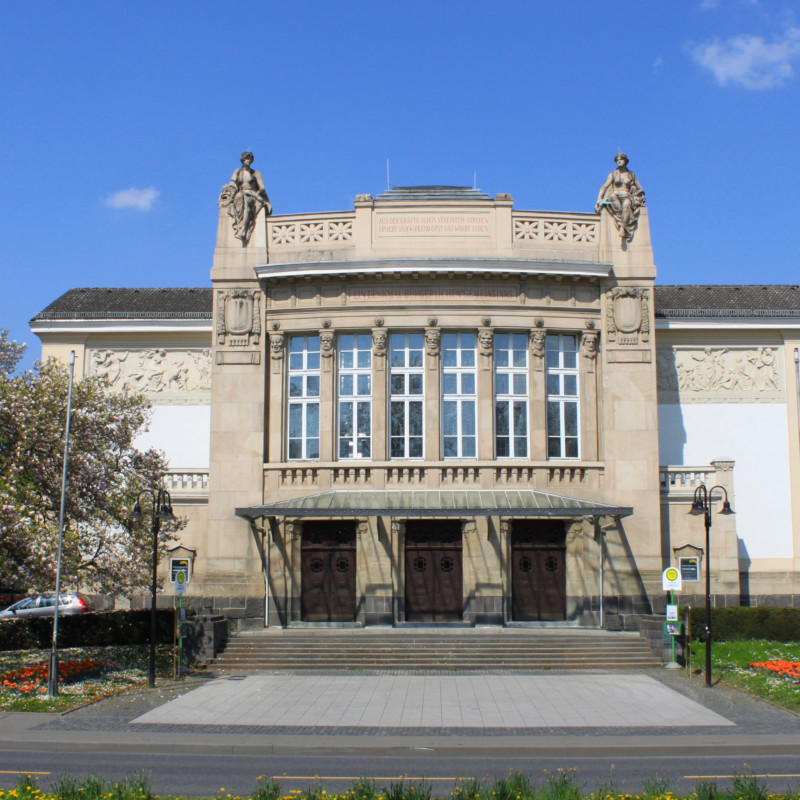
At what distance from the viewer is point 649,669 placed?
82.7 feet

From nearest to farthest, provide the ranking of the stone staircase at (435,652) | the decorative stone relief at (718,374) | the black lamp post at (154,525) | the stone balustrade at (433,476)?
1. the black lamp post at (154,525)
2. the stone staircase at (435,652)
3. the stone balustrade at (433,476)
4. the decorative stone relief at (718,374)

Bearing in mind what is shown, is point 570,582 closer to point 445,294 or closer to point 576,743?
point 445,294

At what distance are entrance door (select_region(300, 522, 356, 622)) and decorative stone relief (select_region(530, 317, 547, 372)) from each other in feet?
26.9

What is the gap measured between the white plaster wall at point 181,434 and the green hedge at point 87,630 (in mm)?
7098

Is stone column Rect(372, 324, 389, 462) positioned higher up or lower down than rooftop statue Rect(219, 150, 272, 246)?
lower down

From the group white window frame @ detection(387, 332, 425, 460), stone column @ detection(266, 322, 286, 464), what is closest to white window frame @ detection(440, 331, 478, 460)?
white window frame @ detection(387, 332, 425, 460)

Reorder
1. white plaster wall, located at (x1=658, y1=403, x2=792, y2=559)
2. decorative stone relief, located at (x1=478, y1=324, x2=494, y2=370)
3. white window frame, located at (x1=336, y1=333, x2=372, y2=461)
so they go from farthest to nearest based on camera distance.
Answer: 1. white plaster wall, located at (x1=658, y1=403, x2=792, y2=559)
2. white window frame, located at (x1=336, y1=333, x2=372, y2=461)
3. decorative stone relief, located at (x1=478, y1=324, x2=494, y2=370)

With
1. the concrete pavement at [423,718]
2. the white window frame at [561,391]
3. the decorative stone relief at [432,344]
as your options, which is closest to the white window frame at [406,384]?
the decorative stone relief at [432,344]

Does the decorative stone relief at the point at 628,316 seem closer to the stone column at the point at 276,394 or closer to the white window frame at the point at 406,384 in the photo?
the white window frame at the point at 406,384

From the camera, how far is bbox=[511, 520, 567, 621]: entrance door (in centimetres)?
2959

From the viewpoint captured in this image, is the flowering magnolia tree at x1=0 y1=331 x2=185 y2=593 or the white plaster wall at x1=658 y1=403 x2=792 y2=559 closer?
the flowering magnolia tree at x1=0 y1=331 x2=185 y2=593

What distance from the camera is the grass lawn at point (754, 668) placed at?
21.0m

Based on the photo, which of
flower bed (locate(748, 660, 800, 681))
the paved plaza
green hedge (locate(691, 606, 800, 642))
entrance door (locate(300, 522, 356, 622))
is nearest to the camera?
the paved plaza

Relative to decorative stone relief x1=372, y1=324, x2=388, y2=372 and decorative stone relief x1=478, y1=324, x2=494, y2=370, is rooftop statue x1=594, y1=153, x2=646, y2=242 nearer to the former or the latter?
decorative stone relief x1=478, y1=324, x2=494, y2=370
